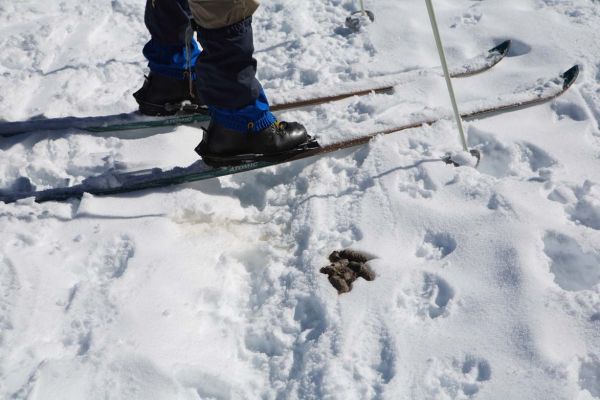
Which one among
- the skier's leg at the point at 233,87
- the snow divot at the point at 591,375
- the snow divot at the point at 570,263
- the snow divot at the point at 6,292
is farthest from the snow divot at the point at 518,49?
the snow divot at the point at 6,292

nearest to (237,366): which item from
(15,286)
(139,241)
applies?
(139,241)

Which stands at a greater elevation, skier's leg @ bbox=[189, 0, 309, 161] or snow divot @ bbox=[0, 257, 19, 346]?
skier's leg @ bbox=[189, 0, 309, 161]

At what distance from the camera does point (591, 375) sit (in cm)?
162

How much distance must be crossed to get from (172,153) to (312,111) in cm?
80

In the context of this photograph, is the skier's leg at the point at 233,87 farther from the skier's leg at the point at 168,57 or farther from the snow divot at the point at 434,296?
the snow divot at the point at 434,296

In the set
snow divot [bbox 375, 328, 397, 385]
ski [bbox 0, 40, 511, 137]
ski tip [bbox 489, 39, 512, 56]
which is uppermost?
ski tip [bbox 489, 39, 512, 56]

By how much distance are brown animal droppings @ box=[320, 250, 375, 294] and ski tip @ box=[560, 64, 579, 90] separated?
1.59m

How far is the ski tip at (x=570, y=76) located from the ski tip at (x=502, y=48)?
1.38 feet

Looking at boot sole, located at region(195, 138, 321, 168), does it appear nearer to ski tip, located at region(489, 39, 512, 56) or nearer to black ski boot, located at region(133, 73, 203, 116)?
black ski boot, located at region(133, 73, 203, 116)

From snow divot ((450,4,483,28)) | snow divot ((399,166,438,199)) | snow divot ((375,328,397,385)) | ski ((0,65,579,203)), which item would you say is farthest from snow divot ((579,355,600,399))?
snow divot ((450,4,483,28))

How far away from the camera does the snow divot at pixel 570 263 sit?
1913mm

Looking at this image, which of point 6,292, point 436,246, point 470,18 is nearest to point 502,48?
point 470,18

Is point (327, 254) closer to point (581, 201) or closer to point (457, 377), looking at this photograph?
point (457, 377)

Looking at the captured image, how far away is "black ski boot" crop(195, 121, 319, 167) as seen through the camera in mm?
2531
